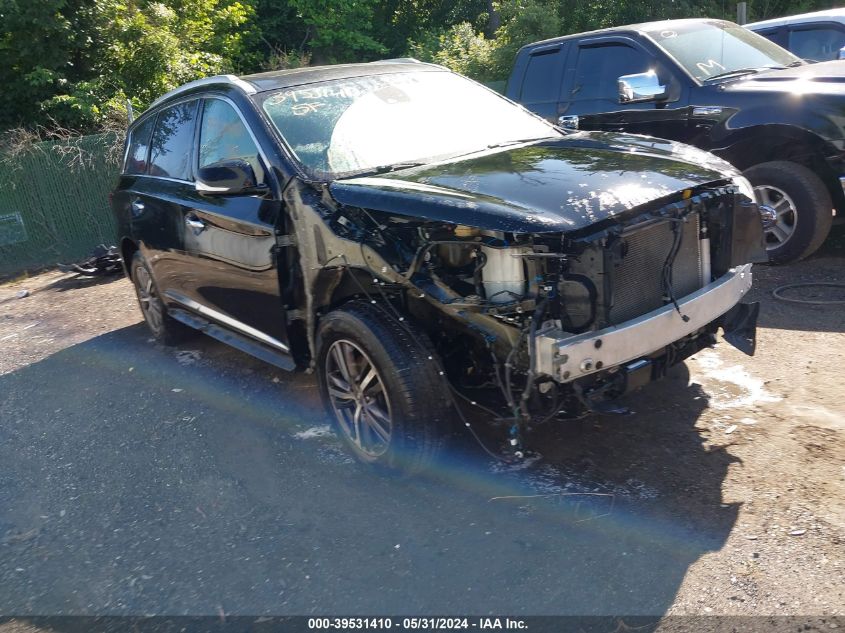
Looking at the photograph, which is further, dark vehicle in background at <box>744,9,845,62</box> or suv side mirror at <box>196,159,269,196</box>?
dark vehicle in background at <box>744,9,845,62</box>

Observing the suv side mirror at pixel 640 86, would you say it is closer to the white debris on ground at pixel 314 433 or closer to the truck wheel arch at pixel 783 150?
the truck wheel arch at pixel 783 150

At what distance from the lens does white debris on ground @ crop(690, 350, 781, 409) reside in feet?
14.7

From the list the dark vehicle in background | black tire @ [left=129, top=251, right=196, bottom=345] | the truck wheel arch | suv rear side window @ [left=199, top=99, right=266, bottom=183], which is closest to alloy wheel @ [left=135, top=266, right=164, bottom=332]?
black tire @ [left=129, top=251, right=196, bottom=345]

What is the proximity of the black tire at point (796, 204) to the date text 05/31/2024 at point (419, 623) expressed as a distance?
4.41 m

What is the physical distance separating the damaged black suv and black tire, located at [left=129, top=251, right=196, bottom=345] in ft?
4.48

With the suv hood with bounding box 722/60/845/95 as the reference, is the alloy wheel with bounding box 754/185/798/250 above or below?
below

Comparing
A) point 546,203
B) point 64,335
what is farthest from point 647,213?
point 64,335

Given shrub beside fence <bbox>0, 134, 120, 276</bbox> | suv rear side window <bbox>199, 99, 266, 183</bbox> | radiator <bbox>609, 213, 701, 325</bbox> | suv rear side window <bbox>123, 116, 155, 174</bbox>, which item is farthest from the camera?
shrub beside fence <bbox>0, 134, 120, 276</bbox>

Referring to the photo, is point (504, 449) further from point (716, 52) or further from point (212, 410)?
point (716, 52)

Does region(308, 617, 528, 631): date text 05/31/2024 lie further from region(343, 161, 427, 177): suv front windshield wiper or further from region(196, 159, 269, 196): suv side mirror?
region(196, 159, 269, 196): suv side mirror

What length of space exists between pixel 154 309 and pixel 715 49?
17.6ft

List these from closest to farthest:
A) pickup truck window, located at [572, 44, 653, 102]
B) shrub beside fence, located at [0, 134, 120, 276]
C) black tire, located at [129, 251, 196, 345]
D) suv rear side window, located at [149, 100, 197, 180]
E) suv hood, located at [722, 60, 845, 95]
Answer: suv rear side window, located at [149, 100, 197, 180] → suv hood, located at [722, 60, 845, 95] → black tire, located at [129, 251, 196, 345] → pickup truck window, located at [572, 44, 653, 102] → shrub beside fence, located at [0, 134, 120, 276]

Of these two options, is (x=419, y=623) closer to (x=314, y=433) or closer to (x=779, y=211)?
(x=314, y=433)

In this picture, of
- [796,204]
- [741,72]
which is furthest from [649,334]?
[741,72]
